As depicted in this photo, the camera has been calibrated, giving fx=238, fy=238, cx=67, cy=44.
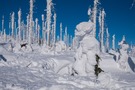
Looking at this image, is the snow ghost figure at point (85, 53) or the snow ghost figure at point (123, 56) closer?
the snow ghost figure at point (85, 53)

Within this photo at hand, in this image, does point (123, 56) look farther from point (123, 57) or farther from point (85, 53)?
point (85, 53)

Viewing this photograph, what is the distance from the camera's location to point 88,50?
46.6 ft

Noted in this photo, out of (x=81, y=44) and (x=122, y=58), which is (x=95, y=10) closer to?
(x=122, y=58)

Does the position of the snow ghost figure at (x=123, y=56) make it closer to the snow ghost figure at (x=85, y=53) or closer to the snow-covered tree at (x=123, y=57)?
the snow-covered tree at (x=123, y=57)

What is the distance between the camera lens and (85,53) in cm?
1441

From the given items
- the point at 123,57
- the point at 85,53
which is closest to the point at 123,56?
the point at 123,57

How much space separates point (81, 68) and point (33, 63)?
10.9 ft

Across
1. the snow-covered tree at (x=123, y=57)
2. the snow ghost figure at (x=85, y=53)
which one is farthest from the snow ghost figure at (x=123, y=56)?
the snow ghost figure at (x=85, y=53)

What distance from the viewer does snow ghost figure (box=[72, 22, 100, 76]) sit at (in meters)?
14.0

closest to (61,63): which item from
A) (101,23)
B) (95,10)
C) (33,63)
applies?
(33,63)

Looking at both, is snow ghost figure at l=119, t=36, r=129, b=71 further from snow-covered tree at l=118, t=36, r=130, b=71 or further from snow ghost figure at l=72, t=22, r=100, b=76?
snow ghost figure at l=72, t=22, r=100, b=76

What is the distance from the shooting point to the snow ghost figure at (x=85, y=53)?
14008 millimetres

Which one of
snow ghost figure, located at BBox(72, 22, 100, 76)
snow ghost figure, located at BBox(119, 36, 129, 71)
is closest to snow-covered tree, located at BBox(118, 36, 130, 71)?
snow ghost figure, located at BBox(119, 36, 129, 71)

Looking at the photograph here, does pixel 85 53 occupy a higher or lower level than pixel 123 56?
higher
